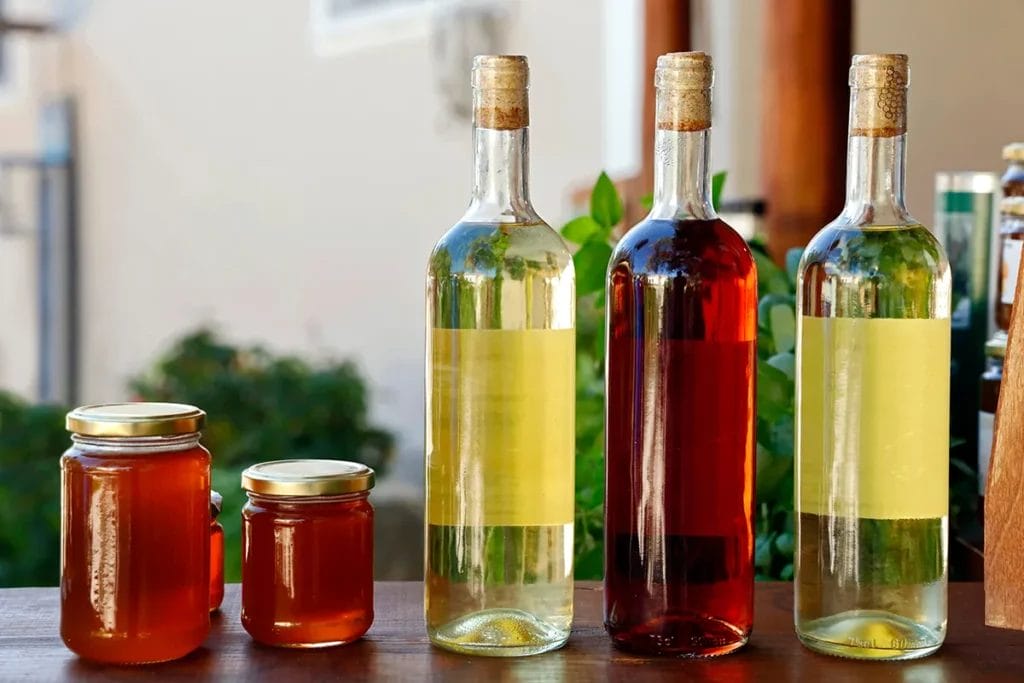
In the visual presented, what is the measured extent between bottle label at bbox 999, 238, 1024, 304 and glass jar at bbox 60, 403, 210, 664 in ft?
1.78

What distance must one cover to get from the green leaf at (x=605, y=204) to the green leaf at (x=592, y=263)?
0.06ft

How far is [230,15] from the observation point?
446cm

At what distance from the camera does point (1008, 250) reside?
34.3 inches

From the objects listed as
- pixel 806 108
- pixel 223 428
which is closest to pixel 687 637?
pixel 806 108

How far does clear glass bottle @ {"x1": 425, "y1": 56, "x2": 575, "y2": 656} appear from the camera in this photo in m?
0.67

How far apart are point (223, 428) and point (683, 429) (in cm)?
278

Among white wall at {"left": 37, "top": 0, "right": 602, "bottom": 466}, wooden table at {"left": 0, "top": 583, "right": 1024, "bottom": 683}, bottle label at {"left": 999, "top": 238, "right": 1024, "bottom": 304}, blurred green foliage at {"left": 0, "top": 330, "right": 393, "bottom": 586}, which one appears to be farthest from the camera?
white wall at {"left": 37, "top": 0, "right": 602, "bottom": 466}

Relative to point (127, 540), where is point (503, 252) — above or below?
above

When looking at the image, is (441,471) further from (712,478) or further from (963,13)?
(963,13)

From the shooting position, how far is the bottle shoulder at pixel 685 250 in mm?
663

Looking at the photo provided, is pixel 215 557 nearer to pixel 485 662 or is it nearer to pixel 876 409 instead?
pixel 485 662

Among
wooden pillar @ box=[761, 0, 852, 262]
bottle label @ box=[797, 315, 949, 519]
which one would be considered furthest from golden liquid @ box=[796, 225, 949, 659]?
wooden pillar @ box=[761, 0, 852, 262]

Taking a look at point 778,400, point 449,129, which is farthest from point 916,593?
point 449,129

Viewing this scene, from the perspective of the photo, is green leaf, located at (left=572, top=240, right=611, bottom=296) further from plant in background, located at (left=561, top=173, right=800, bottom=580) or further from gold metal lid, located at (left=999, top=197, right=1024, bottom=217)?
gold metal lid, located at (left=999, top=197, right=1024, bottom=217)
